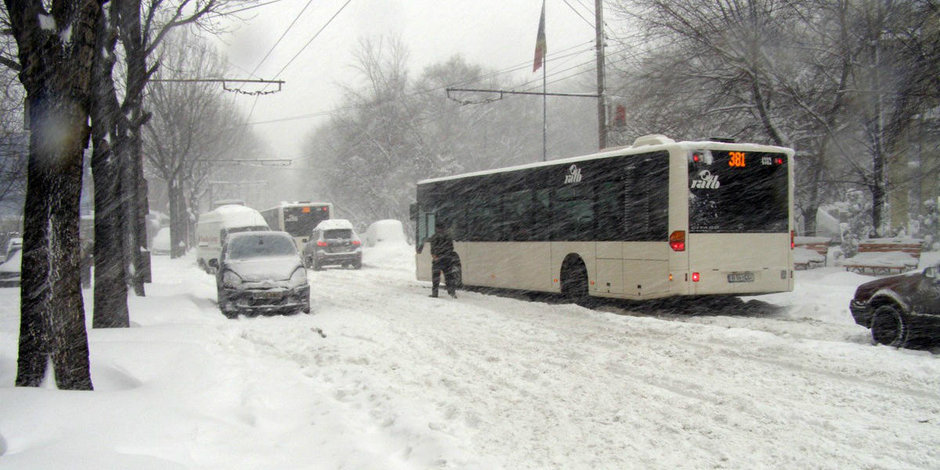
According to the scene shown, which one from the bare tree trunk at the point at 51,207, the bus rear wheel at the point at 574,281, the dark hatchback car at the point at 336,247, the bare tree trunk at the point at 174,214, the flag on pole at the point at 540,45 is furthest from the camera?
the bare tree trunk at the point at 174,214

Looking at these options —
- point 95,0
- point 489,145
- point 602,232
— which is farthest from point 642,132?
point 489,145

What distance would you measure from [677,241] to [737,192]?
4.97ft

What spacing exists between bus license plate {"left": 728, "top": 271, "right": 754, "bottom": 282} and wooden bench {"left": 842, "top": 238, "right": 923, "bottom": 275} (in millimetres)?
6828

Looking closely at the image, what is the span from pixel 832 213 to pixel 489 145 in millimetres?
26537

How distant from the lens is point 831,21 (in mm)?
19828

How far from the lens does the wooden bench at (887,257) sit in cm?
1703

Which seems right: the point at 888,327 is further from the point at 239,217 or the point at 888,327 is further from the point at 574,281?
the point at 239,217

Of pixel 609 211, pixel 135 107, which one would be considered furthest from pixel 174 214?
pixel 609 211

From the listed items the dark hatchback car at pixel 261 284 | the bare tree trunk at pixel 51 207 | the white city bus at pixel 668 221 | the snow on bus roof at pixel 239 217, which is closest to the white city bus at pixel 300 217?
the snow on bus roof at pixel 239 217

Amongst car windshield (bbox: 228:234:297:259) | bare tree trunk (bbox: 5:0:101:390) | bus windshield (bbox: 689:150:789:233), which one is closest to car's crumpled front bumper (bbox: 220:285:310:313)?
car windshield (bbox: 228:234:297:259)

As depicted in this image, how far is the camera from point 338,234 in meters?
29.8

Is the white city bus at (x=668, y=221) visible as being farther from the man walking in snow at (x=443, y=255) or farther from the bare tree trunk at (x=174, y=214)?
the bare tree trunk at (x=174, y=214)

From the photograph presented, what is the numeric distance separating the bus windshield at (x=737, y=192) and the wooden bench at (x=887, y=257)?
6.23 meters

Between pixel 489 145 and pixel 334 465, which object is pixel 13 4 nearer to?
pixel 334 465
